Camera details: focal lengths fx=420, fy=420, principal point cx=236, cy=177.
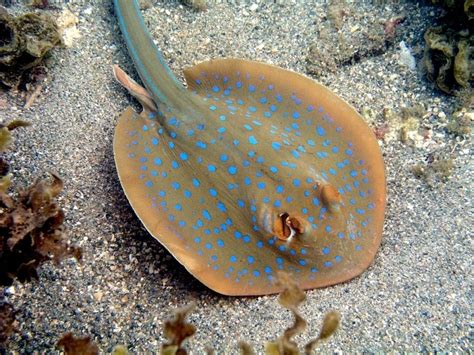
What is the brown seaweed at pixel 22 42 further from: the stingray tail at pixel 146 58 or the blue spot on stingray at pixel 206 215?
the blue spot on stingray at pixel 206 215

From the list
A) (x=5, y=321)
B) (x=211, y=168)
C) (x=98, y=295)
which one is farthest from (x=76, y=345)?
(x=211, y=168)

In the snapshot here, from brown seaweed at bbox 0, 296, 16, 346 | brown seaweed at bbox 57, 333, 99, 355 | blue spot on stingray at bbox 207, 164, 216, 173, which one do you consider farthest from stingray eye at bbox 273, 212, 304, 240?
brown seaweed at bbox 0, 296, 16, 346

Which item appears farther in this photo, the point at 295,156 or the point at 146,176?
A: the point at 146,176

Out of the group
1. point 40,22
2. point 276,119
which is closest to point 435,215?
point 276,119

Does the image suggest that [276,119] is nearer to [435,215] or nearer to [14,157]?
[435,215]

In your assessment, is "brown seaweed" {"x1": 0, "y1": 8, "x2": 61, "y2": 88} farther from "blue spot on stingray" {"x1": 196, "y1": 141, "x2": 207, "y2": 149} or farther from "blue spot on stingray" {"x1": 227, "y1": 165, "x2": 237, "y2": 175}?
"blue spot on stingray" {"x1": 227, "y1": 165, "x2": 237, "y2": 175}

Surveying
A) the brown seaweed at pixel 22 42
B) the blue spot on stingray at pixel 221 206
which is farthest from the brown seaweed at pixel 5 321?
the brown seaweed at pixel 22 42

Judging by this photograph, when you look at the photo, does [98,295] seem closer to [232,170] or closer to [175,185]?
[175,185]
